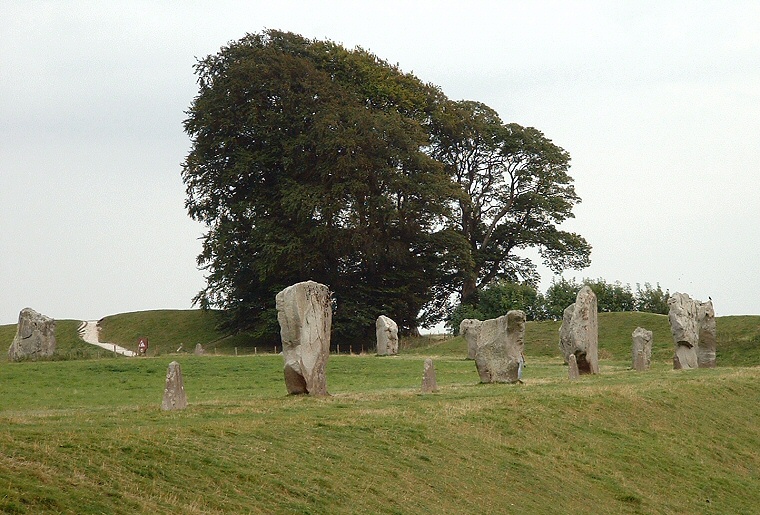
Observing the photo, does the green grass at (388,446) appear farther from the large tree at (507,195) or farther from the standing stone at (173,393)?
the large tree at (507,195)

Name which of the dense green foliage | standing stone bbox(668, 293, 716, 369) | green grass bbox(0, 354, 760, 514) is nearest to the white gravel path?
the dense green foliage

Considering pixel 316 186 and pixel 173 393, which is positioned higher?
pixel 316 186

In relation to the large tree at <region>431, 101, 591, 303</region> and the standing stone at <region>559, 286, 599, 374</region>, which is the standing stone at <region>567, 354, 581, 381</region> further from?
the large tree at <region>431, 101, 591, 303</region>

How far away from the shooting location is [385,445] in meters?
20.0

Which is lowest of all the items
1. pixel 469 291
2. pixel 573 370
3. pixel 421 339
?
pixel 573 370

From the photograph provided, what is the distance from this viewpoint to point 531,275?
6969cm

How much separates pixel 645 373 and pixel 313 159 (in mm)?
27767

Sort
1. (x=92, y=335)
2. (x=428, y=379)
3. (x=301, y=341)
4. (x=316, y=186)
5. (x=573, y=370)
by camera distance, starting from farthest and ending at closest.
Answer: (x=92, y=335) < (x=316, y=186) < (x=573, y=370) < (x=428, y=379) < (x=301, y=341)

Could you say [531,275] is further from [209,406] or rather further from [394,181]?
[209,406]

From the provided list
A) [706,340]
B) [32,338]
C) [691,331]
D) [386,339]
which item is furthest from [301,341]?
[386,339]

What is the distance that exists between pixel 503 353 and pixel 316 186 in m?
27.2

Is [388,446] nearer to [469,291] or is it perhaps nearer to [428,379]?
[428,379]

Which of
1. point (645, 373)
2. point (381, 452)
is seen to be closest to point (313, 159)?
point (645, 373)

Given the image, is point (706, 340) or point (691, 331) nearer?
point (691, 331)
